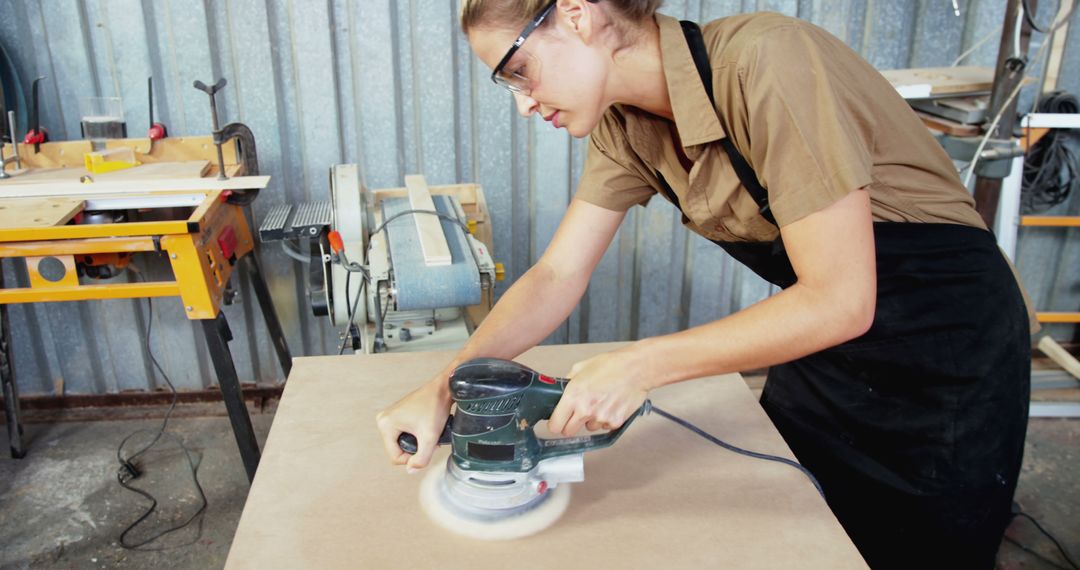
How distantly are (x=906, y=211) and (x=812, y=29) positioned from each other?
1.13 ft

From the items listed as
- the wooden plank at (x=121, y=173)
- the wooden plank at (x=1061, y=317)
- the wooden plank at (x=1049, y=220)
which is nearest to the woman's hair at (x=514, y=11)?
the wooden plank at (x=121, y=173)

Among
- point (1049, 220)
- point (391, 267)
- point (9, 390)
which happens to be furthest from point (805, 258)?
point (9, 390)

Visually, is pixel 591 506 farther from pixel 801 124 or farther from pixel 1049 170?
pixel 1049 170

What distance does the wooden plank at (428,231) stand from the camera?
1752mm

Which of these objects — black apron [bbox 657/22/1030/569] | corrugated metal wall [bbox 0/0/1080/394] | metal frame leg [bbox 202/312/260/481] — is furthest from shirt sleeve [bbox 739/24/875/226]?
corrugated metal wall [bbox 0/0/1080/394]

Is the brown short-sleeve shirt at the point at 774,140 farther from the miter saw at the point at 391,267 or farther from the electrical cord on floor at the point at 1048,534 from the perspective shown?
the electrical cord on floor at the point at 1048,534

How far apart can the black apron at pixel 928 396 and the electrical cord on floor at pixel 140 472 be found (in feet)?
6.40

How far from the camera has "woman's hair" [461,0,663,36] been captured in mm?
1046

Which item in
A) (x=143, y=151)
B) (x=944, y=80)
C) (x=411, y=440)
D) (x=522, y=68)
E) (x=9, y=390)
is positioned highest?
(x=522, y=68)

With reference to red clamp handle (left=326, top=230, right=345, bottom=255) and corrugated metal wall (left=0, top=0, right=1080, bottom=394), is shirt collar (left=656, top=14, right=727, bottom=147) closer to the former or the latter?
red clamp handle (left=326, top=230, right=345, bottom=255)

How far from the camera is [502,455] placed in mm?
1033

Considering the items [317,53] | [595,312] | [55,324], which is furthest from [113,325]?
[595,312]

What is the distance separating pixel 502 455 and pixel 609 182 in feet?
1.89

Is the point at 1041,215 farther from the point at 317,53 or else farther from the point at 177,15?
the point at 177,15
